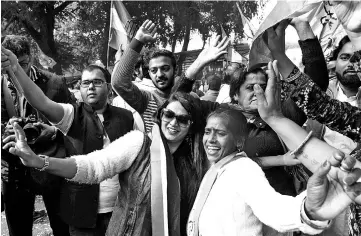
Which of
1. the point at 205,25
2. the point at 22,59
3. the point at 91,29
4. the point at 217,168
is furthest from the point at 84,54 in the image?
the point at 217,168

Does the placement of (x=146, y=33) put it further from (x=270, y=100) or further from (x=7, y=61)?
(x=270, y=100)

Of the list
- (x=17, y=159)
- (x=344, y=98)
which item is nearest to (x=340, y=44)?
(x=344, y=98)

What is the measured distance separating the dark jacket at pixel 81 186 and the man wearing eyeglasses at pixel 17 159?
11 centimetres

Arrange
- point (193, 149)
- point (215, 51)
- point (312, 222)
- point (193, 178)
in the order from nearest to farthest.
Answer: point (312, 222), point (193, 178), point (193, 149), point (215, 51)

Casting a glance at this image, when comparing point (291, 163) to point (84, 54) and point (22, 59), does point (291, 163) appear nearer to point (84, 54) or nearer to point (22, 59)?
point (22, 59)

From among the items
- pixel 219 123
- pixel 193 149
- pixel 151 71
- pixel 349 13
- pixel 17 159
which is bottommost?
pixel 17 159

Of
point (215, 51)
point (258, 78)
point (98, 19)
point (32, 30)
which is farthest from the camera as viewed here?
point (98, 19)

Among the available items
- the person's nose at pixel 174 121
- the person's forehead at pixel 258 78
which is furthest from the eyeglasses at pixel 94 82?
the person's forehead at pixel 258 78

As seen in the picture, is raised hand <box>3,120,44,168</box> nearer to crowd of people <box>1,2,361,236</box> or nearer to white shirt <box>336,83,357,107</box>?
crowd of people <box>1,2,361,236</box>

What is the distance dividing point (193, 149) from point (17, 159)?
59.7 inches

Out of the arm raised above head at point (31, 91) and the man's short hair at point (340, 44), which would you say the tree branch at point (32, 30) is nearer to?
the arm raised above head at point (31, 91)

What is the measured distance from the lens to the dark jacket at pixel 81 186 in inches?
111

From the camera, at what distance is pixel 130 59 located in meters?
3.05

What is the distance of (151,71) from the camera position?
11.3 feet
